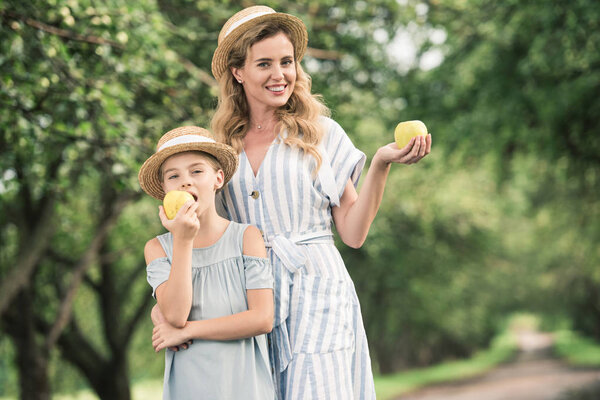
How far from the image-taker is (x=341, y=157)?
9.36ft

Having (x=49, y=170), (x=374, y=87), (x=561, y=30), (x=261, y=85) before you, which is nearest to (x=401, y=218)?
(x=374, y=87)

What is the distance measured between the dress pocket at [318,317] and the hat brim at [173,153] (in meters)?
0.49

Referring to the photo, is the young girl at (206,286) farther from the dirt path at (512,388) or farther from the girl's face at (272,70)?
the dirt path at (512,388)

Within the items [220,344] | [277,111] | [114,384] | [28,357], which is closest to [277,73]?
[277,111]

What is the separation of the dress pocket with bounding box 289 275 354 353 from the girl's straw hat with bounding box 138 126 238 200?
0.51 metres

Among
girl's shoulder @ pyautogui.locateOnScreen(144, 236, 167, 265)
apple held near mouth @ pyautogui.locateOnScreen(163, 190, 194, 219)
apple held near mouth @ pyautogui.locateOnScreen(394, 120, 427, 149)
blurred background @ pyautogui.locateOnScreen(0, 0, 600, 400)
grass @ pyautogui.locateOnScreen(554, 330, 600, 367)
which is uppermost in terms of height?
blurred background @ pyautogui.locateOnScreen(0, 0, 600, 400)

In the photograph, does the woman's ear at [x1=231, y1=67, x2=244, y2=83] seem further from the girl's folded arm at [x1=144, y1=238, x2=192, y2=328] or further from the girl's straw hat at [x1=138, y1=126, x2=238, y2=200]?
the girl's folded arm at [x1=144, y1=238, x2=192, y2=328]

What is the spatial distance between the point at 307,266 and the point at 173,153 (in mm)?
653

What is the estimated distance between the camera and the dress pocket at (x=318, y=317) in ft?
8.63

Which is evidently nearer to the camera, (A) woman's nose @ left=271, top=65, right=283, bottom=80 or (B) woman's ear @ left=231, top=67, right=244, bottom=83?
(A) woman's nose @ left=271, top=65, right=283, bottom=80

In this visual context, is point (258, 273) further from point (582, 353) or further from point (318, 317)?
point (582, 353)

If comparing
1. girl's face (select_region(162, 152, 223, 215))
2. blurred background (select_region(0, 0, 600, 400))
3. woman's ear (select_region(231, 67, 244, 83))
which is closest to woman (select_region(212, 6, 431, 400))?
woman's ear (select_region(231, 67, 244, 83))

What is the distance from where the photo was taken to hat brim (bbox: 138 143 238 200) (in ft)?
8.35

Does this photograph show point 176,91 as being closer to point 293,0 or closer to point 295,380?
point 293,0
